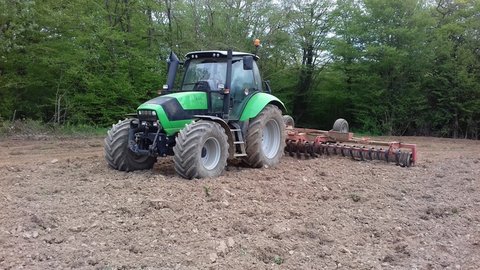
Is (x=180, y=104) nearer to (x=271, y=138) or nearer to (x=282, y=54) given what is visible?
(x=271, y=138)

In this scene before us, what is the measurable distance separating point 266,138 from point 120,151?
2835 millimetres

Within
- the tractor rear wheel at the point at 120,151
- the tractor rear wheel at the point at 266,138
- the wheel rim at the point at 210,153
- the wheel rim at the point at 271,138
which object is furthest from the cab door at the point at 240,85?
the tractor rear wheel at the point at 120,151

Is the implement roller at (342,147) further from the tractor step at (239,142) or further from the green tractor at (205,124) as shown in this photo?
the tractor step at (239,142)

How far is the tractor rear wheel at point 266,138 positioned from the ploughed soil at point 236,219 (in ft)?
0.95

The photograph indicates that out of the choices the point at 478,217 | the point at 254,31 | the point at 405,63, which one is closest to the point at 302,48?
the point at 254,31

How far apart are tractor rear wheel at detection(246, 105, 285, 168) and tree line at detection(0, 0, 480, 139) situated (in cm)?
884

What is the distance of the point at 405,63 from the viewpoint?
2011cm

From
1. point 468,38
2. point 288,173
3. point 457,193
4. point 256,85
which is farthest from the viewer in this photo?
point 468,38

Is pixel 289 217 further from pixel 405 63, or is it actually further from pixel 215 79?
pixel 405 63

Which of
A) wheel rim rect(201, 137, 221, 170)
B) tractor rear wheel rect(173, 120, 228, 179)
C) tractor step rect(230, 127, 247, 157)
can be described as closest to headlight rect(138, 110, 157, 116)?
tractor rear wheel rect(173, 120, 228, 179)

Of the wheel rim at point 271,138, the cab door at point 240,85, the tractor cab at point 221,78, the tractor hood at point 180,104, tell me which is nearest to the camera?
the tractor hood at point 180,104

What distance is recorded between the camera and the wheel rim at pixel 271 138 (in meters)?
9.08

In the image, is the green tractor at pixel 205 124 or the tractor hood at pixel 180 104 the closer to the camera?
the green tractor at pixel 205 124

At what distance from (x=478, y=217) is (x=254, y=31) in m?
17.0
